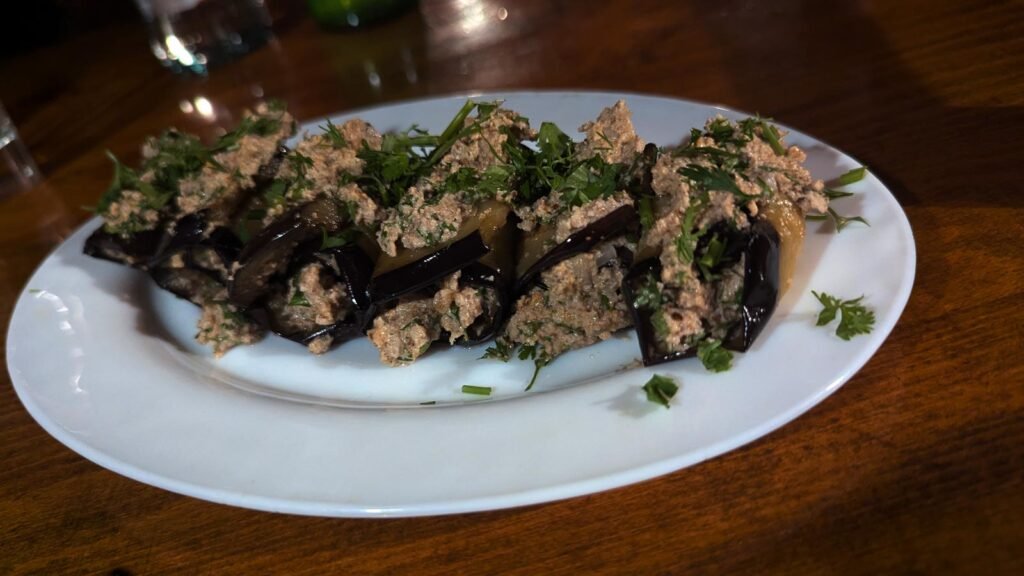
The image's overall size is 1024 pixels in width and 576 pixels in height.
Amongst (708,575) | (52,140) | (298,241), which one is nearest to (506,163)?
(298,241)

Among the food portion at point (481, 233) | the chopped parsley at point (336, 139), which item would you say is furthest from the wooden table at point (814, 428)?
the chopped parsley at point (336, 139)

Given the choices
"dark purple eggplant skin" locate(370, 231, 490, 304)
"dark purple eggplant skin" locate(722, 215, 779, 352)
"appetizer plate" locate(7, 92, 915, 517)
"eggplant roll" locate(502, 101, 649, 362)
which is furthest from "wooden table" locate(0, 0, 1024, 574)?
"dark purple eggplant skin" locate(370, 231, 490, 304)

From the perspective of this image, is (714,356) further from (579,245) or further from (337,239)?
(337,239)

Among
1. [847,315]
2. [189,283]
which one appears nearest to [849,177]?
[847,315]

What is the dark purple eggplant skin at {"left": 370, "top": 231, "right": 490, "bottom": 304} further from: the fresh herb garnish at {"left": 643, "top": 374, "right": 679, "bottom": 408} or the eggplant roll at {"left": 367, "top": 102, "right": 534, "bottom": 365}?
the fresh herb garnish at {"left": 643, "top": 374, "right": 679, "bottom": 408}

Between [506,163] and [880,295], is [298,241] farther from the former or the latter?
[880,295]

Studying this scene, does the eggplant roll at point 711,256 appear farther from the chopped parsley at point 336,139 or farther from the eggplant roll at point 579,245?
the chopped parsley at point 336,139
